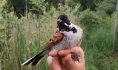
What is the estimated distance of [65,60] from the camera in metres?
2.11

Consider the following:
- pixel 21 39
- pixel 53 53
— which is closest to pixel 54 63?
pixel 53 53

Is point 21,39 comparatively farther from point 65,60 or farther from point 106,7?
point 106,7

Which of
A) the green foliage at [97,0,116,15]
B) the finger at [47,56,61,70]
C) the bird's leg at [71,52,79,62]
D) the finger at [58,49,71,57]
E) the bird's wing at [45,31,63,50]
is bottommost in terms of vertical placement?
the green foliage at [97,0,116,15]

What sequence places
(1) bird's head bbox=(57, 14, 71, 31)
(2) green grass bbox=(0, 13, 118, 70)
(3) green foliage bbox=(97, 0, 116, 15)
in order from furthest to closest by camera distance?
(3) green foliage bbox=(97, 0, 116, 15) < (2) green grass bbox=(0, 13, 118, 70) < (1) bird's head bbox=(57, 14, 71, 31)

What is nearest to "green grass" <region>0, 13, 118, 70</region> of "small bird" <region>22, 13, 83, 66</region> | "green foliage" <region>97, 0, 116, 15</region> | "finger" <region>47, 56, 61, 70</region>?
"finger" <region>47, 56, 61, 70</region>

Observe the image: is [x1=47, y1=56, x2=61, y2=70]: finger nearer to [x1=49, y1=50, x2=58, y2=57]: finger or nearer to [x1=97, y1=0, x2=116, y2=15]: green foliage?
[x1=49, y1=50, x2=58, y2=57]: finger

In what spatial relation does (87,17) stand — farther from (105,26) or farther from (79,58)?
(79,58)

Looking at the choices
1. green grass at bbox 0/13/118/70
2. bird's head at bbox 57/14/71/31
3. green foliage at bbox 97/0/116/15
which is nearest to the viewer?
bird's head at bbox 57/14/71/31

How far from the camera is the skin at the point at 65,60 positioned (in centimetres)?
209

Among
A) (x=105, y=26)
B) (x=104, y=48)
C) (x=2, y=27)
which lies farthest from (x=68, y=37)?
(x=105, y=26)

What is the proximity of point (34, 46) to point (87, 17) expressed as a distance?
7177mm

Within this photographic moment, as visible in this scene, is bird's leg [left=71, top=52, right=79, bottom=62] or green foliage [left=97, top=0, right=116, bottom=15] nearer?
bird's leg [left=71, top=52, right=79, bottom=62]

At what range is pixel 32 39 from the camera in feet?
13.4

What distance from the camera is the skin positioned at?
82.4 inches
